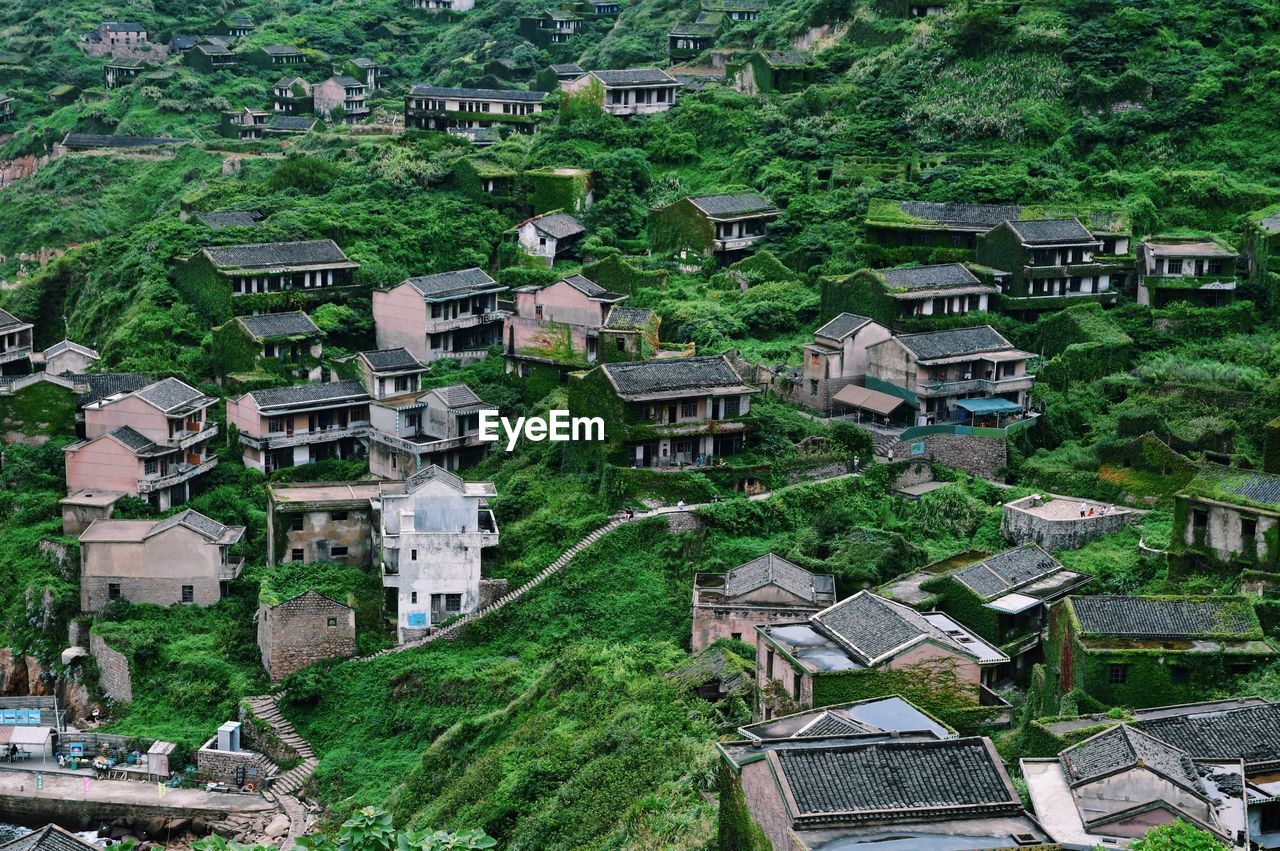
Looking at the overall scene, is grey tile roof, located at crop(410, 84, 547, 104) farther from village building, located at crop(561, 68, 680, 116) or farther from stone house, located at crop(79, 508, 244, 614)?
stone house, located at crop(79, 508, 244, 614)

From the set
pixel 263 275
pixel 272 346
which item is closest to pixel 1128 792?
pixel 272 346

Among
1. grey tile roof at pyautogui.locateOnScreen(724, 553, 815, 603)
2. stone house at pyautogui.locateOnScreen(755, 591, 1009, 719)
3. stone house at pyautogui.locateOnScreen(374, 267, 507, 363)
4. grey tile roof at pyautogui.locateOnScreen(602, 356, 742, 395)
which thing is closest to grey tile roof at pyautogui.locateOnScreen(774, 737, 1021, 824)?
stone house at pyautogui.locateOnScreen(755, 591, 1009, 719)

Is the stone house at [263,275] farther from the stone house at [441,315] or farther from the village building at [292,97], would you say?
the village building at [292,97]

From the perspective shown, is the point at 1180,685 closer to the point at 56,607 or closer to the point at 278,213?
the point at 56,607

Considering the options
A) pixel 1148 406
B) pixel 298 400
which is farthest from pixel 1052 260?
pixel 298 400

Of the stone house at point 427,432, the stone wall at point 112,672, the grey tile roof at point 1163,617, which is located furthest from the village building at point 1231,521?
the stone wall at point 112,672

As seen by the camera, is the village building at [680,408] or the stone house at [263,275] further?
the stone house at [263,275]

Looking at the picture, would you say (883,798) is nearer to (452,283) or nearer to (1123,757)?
(1123,757)
